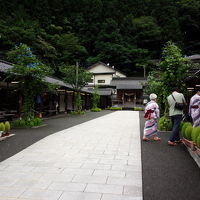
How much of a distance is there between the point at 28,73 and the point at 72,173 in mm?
7336

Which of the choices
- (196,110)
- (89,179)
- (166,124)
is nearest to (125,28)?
(166,124)

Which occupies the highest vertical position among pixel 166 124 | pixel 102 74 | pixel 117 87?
pixel 102 74

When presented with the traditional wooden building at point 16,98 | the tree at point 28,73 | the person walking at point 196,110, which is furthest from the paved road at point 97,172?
the traditional wooden building at point 16,98

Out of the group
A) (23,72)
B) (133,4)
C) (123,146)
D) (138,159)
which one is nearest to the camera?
(138,159)

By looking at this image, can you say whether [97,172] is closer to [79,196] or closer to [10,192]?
[79,196]

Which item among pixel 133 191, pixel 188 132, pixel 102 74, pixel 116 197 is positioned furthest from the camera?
pixel 102 74

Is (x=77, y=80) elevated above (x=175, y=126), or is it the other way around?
(x=77, y=80)

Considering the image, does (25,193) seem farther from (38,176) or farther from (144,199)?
(144,199)

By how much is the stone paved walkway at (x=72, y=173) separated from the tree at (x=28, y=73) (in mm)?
5019

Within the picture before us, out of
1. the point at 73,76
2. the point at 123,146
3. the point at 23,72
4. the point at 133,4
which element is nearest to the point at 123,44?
the point at 133,4

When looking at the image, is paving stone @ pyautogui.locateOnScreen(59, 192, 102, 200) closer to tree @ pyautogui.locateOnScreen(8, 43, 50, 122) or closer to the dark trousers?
the dark trousers

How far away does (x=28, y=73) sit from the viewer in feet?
33.2

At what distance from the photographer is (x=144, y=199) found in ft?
9.59

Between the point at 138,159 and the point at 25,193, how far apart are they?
2808mm
